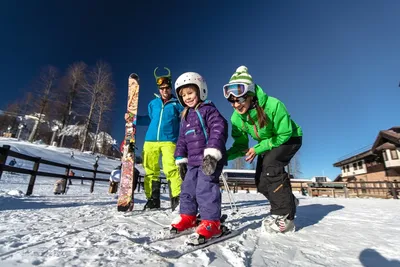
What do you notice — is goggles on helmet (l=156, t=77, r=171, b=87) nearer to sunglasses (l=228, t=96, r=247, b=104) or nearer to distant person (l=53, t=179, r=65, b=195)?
sunglasses (l=228, t=96, r=247, b=104)

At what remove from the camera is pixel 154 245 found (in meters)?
1.32

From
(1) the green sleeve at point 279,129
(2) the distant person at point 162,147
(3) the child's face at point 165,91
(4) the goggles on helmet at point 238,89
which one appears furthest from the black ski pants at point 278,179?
(3) the child's face at point 165,91

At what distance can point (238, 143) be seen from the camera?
253cm

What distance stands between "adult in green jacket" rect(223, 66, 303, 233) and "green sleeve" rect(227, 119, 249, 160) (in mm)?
180

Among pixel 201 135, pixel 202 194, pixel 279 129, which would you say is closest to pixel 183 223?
pixel 202 194

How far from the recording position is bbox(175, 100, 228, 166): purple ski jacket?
1.84 metres

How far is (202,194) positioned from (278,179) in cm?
85

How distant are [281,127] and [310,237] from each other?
1073 mm

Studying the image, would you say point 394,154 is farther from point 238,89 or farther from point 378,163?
point 238,89

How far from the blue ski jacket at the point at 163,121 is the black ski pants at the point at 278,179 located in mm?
1552

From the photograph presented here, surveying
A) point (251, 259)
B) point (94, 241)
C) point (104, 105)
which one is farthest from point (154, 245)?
point (104, 105)

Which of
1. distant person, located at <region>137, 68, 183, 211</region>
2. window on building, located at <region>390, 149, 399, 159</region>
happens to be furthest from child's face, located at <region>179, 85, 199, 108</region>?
window on building, located at <region>390, 149, 399, 159</region>

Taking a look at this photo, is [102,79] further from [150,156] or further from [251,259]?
[251,259]

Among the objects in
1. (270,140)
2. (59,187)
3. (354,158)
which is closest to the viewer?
(270,140)
